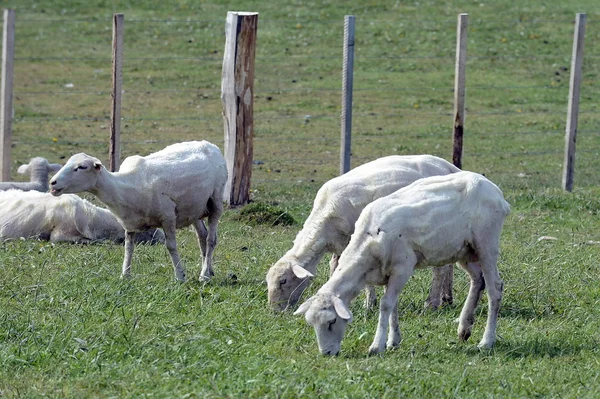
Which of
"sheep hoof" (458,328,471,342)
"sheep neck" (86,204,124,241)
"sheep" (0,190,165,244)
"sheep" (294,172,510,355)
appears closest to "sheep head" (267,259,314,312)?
"sheep" (294,172,510,355)

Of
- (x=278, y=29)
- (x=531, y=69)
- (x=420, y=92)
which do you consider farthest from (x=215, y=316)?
(x=278, y=29)

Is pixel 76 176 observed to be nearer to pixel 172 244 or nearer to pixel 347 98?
pixel 172 244

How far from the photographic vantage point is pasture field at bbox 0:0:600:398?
6.06 meters

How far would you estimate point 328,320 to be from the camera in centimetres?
649

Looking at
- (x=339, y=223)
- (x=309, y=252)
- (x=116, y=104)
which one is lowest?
(x=309, y=252)

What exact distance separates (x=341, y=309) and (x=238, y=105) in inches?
226

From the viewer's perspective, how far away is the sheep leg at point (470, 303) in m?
7.06

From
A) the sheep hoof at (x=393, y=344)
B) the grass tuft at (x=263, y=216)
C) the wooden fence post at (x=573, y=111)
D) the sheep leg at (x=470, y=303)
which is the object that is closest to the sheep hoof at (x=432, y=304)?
the sheep leg at (x=470, y=303)

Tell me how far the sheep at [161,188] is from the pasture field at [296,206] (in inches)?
14.1

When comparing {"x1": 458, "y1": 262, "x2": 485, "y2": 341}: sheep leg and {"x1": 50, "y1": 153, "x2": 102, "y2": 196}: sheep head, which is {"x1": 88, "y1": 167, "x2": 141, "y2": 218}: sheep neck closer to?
{"x1": 50, "y1": 153, "x2": 102, "y2": 196}: sheep head

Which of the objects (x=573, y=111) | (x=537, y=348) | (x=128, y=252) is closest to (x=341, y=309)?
(x=537, y=348)

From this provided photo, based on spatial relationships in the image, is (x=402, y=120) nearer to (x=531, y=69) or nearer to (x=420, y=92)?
(x=420, y=92)

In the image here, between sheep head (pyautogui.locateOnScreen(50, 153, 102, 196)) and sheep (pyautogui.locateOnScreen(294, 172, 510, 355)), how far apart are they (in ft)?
7.35

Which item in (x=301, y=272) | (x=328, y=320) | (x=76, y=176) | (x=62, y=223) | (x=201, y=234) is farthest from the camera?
(x=62, y=223)
